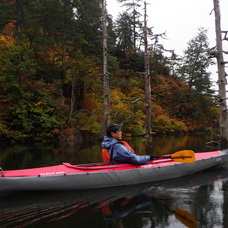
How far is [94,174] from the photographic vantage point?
5.19m

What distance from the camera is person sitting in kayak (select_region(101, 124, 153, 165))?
5383mm

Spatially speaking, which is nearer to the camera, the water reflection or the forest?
the water reflection

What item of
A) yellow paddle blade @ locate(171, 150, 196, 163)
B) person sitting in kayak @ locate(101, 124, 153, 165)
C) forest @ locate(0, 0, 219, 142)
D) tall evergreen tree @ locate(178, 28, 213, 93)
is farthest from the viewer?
tall evergreen tree @ locate(178, 28, 213, 93)

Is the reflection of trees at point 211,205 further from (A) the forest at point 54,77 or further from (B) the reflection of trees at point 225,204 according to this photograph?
(A) the forest at point 54,77

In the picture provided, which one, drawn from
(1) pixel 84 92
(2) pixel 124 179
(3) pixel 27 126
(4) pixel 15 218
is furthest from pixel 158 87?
(4) pixel 15 218

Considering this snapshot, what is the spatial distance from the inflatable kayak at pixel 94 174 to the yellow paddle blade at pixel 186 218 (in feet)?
5.65

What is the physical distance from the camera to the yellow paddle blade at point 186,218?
348 cm

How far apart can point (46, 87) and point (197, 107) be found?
65.6 ft

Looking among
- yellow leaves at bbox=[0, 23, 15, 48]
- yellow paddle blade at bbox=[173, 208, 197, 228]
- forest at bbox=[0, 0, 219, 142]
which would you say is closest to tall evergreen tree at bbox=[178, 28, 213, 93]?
forest at bbox=[0, 0, 219, 142]

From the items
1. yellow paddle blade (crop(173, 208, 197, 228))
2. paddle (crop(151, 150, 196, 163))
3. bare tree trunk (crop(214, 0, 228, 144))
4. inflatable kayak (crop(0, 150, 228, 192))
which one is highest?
bare tree trunk (crop(214, 0, 228, 144))

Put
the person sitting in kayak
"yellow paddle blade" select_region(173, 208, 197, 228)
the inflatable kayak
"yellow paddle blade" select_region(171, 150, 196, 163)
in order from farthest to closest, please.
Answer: "yellow paddle blade" select_region(171, 150, 196, 163), the person sitting in kayak, the inflatable kayak, "yellow paddle blade" select_region(173, 208, 197, 228)

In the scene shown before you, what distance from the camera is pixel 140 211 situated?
404 cm

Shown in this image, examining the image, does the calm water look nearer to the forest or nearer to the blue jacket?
the blue jacket

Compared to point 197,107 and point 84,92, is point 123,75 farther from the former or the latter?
point 197,107
